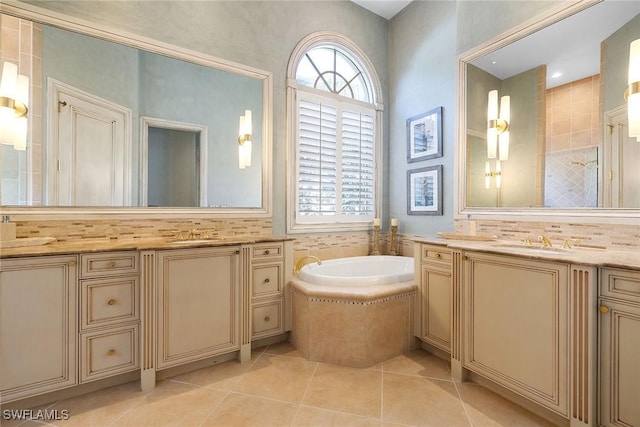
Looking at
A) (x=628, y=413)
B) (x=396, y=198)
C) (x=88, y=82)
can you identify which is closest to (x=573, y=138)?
(x=628, y=413)

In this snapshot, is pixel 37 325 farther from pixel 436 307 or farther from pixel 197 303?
pixel 436 307

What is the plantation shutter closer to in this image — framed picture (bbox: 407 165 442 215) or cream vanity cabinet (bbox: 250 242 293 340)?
framed picture (bbox: 407 165 442 215)

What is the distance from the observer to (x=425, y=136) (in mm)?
3033

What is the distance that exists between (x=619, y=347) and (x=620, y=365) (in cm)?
8

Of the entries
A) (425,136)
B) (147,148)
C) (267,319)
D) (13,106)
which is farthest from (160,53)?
(425,136)

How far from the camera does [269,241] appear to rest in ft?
7.71

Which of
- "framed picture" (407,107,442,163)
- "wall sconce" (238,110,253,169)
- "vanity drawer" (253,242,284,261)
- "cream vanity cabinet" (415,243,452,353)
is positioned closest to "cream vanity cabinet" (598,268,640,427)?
"cream vanity cabinet" (415,243,452,353)

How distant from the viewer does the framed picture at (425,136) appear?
2887 millimetres

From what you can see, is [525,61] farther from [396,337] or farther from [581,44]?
[396,337]

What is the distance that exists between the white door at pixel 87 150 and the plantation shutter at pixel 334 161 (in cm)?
147

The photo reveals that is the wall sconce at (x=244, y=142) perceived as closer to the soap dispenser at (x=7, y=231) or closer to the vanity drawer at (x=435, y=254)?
the soap dispenser at (x=7, y=231)

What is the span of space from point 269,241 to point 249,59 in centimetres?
167

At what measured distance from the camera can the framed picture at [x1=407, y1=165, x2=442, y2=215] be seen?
2.90 m

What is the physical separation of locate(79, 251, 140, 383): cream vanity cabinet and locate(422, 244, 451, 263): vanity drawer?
78.3 inches
